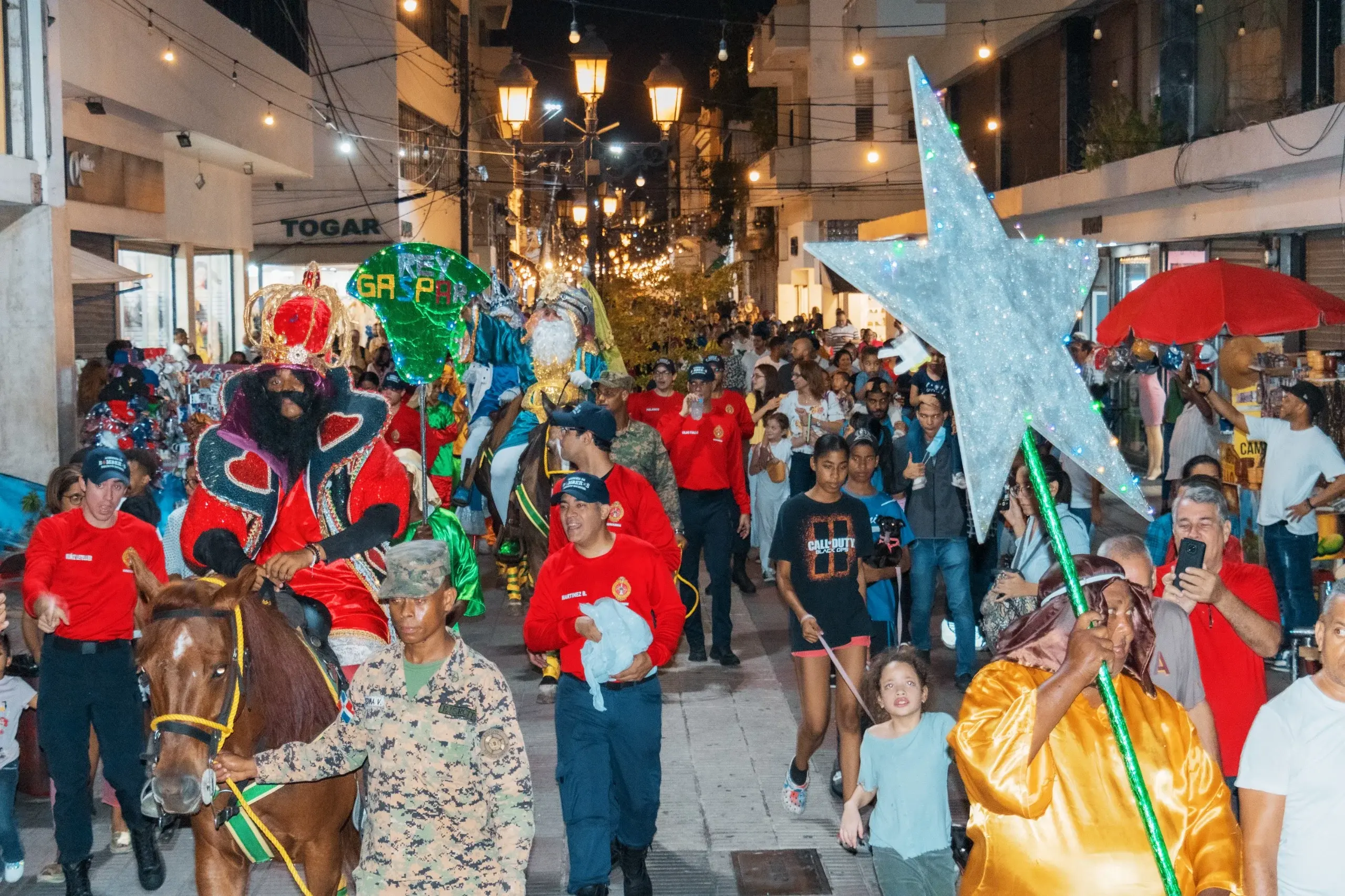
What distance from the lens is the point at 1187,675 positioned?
206 inches

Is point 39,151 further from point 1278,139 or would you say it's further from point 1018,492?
point 1278,139

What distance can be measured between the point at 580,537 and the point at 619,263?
3280cm

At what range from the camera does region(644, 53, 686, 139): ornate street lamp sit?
16047 millimetres

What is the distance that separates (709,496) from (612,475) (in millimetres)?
3688

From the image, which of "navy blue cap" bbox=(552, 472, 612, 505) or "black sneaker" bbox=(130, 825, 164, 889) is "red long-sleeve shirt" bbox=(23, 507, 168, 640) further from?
"navy blue cap" bbox=(552, 472, 612, 505)

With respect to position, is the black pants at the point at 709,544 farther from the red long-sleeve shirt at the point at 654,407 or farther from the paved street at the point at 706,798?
the red long-sleeve shirt at the point at 654,407

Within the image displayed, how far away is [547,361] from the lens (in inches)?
456

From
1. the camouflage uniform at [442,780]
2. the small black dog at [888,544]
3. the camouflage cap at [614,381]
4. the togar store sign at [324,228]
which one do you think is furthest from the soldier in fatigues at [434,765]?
the togar store sign at [324,228]

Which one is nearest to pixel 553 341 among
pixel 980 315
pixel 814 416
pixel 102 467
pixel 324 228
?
pixel 814 416

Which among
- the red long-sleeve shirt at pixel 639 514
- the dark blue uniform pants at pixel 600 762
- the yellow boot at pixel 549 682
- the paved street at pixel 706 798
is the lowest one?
the paved street at pixel 706 798

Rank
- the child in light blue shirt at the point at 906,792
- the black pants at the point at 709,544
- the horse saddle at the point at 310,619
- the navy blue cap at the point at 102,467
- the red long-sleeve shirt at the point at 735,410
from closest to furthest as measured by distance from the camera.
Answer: the horse saddle at the point at 310,619 < the child in light blue shirt at the point at 906,792 < the navy blue cap at the point at 102,467 < the black pants at the point at 709,544 < the red long-sleeve shirt at the point at 735,410

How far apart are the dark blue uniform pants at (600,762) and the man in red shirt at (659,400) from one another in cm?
599

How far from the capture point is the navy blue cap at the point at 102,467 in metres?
6.96

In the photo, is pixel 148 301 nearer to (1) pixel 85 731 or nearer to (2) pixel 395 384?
(2) pixel 395 384
